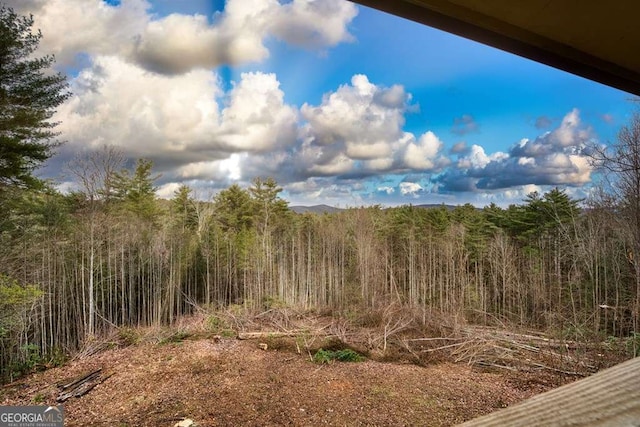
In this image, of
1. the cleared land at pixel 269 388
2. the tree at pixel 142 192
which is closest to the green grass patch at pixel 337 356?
the cleared land at pixel 269 388

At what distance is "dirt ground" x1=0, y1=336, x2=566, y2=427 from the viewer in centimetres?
418

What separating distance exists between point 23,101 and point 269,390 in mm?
5922

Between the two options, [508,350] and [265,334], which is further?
[265,334]

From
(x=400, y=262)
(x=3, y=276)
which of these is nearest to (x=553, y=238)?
(x=400, y=262)

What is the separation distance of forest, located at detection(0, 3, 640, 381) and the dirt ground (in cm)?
155

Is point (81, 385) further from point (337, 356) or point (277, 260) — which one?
point (277, 260)

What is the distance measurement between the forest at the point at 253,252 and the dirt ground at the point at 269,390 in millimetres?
1550

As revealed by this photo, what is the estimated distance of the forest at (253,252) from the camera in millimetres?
5494

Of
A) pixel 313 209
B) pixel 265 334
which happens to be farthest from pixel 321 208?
pixel 265 334

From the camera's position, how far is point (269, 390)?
4992 mm

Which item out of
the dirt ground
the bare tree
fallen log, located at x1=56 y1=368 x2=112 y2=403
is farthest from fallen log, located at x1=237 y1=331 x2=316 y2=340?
the bare tree

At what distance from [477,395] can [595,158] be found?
4912mm

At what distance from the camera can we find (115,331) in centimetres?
826

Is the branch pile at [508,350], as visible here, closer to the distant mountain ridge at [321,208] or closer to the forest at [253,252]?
the forest at [253,252]
